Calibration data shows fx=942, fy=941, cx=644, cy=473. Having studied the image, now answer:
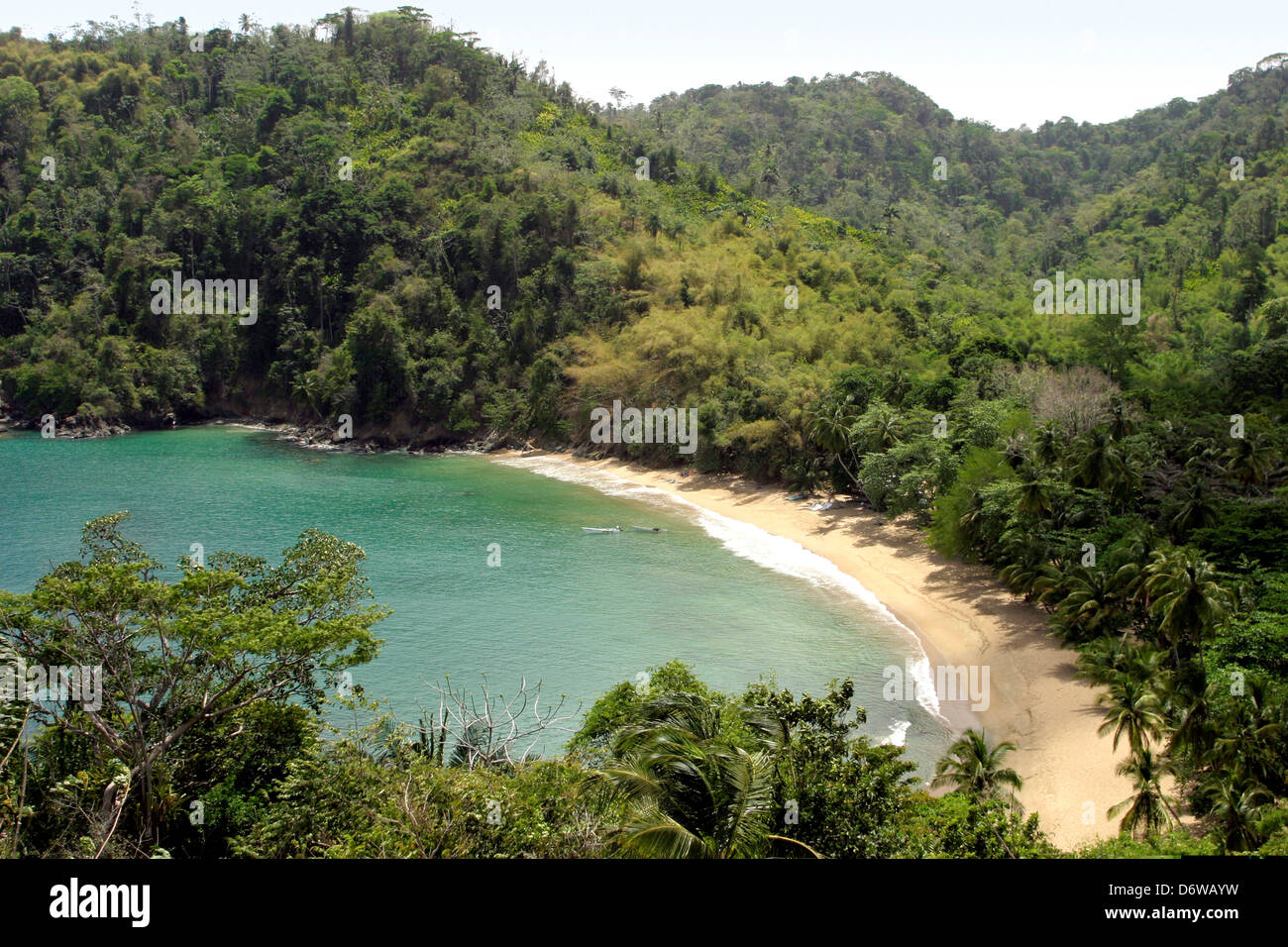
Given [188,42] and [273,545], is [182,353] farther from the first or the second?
[188,42]

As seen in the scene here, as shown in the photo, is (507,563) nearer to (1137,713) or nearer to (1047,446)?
(1047,446)

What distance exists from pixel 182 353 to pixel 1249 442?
68103 millimetres

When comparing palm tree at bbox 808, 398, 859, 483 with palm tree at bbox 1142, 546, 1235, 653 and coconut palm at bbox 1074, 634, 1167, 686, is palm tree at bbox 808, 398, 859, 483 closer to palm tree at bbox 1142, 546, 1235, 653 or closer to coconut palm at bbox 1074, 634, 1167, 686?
coconut palm at bbox 1074, 634, 1167, 686

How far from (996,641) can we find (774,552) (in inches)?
439

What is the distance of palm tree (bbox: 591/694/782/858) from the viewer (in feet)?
28.6

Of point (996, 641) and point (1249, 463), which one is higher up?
point (1249, 463)

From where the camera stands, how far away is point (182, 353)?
7081 cm

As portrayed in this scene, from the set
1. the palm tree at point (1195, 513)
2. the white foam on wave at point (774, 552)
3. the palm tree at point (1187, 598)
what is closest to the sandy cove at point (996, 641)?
the white foam on wave at point (774, 552)

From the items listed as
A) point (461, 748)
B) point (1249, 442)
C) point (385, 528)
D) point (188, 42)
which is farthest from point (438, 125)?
point (461, 748)

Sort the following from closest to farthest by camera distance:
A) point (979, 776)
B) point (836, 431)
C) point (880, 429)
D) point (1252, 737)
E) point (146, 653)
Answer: point (146, 653)
point (1252, 737)
point (979, 776)
point (880, 429)
point (836, 431)

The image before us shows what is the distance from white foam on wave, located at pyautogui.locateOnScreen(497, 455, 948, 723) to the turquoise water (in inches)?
6.2

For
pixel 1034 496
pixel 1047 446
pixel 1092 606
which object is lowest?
pixel 1092 606

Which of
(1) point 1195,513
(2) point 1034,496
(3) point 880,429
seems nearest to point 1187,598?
(1) point 1195,513

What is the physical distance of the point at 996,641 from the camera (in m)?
26.6
